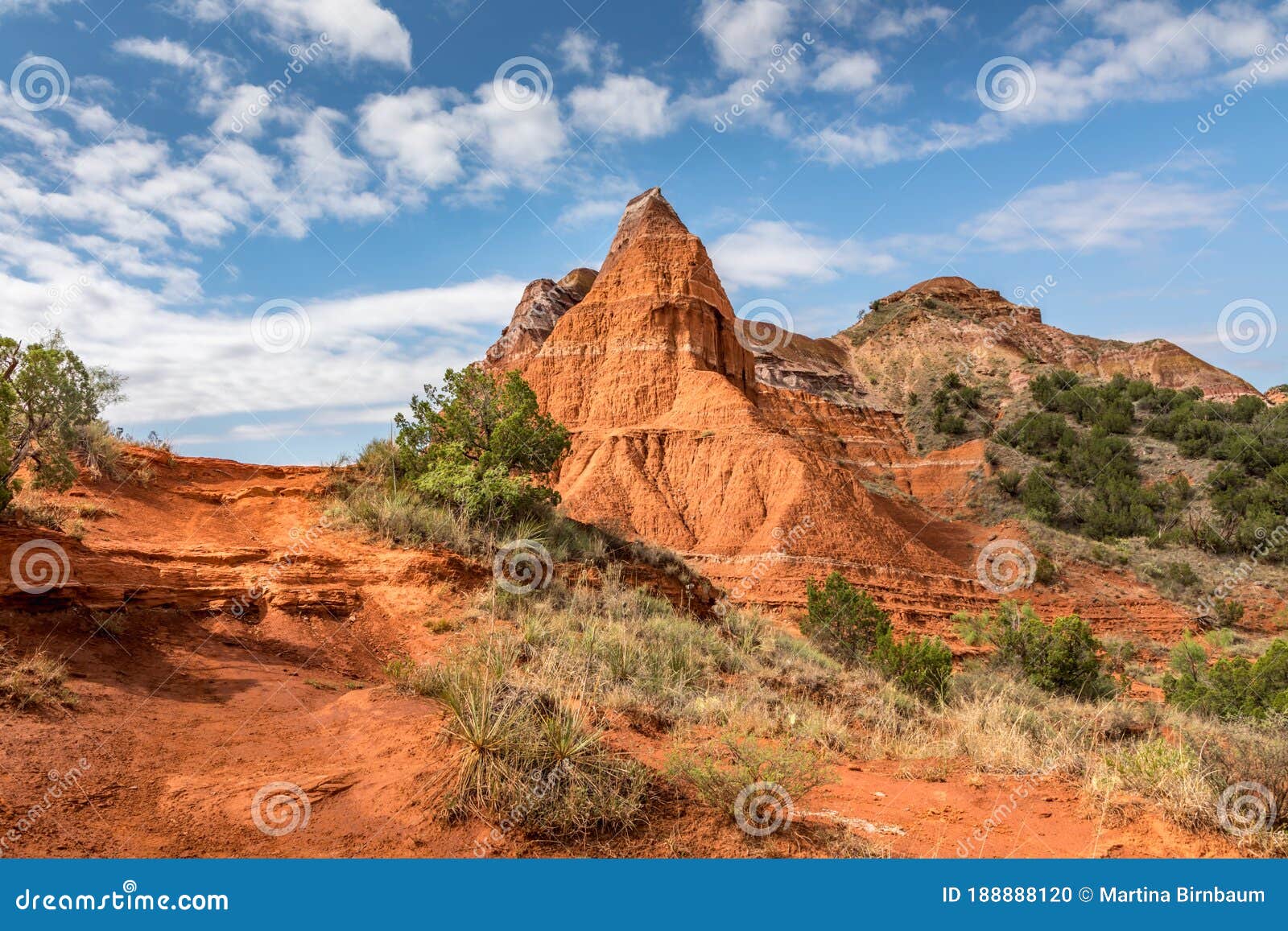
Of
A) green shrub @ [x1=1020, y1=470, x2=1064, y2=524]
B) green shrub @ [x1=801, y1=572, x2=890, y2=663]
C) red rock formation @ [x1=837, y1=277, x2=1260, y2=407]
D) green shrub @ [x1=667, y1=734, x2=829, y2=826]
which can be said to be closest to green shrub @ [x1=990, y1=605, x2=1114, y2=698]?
green shrub @ [x1=801, y1=572, x2=890, y2=663]

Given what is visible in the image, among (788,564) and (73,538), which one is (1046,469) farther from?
(73,538)

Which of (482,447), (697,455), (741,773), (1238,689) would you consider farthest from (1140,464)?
(741,773)

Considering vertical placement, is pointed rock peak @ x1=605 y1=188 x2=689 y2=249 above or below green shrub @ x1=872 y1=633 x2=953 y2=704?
above

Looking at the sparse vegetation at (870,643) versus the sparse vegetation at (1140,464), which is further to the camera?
the sparse vegetation at (1140,464)

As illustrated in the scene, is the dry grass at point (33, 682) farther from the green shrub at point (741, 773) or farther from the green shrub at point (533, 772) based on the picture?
the green shrub at point (741, 773)

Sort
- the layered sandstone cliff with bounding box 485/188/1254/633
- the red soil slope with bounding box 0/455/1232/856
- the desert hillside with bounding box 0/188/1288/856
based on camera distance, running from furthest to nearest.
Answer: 1. the layered sandstone cliff with bounding box 485/188/1254/633
2. the desert hillside with bounding box 0/188/1288/856
3. the red soil slope with bounding box 0/455/1232/856

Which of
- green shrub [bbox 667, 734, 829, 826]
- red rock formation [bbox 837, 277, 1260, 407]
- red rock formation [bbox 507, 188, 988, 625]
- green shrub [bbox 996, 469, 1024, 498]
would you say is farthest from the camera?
red rock formation [bbox 837, 277, 1260, 407]

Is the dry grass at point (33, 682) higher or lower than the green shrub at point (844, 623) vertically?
lower

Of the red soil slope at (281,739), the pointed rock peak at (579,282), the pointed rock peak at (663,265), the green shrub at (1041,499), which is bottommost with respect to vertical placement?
the red soil slope at (281,739)

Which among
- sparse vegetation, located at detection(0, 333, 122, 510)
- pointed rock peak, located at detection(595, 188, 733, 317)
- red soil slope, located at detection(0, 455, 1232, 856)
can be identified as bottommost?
red soil slope, located at detection(0, 455, 1232, 856)

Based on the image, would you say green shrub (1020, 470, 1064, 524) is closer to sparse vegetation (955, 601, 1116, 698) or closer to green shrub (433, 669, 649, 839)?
sparse vegetation (955, 601, 1116, 698)

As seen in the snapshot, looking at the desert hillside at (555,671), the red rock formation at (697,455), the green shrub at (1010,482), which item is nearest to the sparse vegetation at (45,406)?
the desert hillside at (555,671)

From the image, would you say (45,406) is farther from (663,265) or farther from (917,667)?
(663,265)

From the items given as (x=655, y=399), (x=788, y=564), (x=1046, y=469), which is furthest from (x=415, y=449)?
(x=1046, y=469)
